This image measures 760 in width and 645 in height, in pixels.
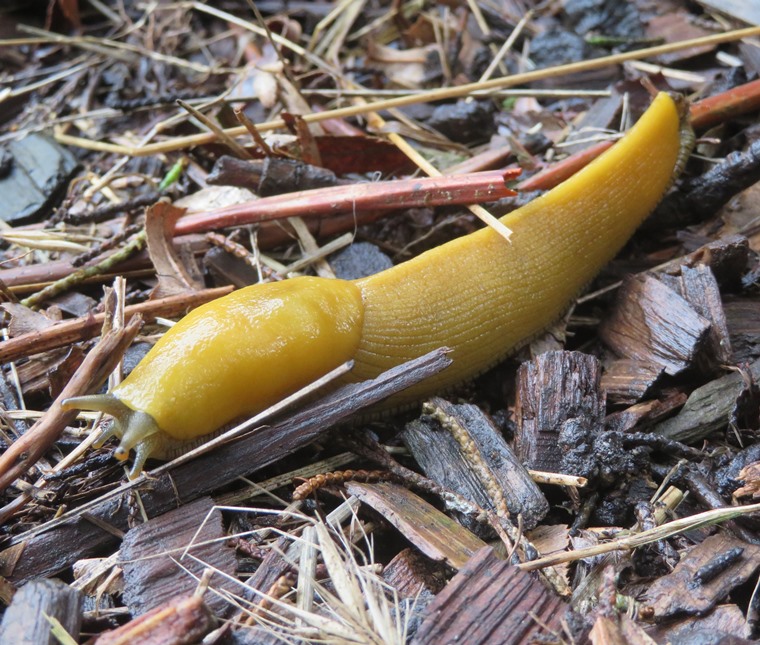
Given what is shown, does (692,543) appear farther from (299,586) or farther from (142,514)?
(142,514)

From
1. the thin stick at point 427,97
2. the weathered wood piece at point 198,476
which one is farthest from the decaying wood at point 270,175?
the weathered wood piece at point 198,476

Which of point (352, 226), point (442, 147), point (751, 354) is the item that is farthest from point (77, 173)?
point (751, 354)

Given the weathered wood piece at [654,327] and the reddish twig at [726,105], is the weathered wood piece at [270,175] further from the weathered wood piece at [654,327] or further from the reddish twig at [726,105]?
the reddish twig at [726,105]

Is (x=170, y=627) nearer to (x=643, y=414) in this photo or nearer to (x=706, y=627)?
(x=706, y=627)

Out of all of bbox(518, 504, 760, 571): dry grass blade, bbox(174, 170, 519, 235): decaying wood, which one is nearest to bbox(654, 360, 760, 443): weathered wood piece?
bbox(518, 504, 760, 571): dry grass blade

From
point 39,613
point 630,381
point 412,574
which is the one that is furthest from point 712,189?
point 39,613

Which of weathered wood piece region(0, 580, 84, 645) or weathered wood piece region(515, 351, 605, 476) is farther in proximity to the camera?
weathered wood piece region(515, 351, 605, 476)

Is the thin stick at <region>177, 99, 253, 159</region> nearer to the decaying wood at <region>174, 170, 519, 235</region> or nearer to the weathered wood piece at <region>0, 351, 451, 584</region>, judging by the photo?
the decaying wood at <region>174, 170, 519, 235</region>
